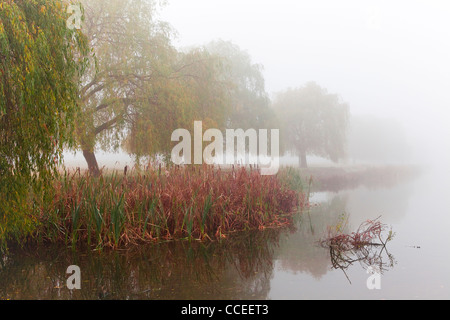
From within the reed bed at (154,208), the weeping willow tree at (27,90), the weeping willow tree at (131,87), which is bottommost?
the reed bed at (154,208)

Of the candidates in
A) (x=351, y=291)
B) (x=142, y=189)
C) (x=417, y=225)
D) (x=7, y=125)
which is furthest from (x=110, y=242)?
(x=417, y=225)

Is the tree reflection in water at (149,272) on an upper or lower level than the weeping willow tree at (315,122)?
lower

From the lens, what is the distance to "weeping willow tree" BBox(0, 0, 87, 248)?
5383mm

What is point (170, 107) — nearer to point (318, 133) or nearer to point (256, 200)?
point (256, 200)

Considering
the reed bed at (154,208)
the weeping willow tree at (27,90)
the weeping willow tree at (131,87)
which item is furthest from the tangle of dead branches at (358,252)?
the weeping willow tree at (131,87)

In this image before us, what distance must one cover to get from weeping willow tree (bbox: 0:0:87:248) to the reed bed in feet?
4.37

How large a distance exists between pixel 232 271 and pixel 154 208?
2676 mm

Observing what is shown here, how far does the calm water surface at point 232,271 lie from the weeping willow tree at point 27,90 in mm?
1109

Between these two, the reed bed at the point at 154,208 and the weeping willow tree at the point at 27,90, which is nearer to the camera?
the weeping willow tree at the point at 27,90

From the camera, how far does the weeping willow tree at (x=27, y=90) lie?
17.7ft

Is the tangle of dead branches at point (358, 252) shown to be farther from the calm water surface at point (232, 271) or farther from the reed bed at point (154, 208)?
the reed bed at point (154, 208)

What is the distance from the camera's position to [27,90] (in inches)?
213

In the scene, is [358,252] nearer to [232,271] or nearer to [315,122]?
[232,271]

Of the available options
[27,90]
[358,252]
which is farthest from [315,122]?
[27,90]
